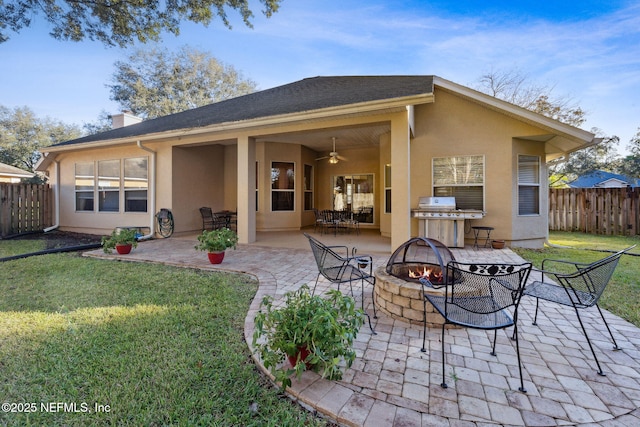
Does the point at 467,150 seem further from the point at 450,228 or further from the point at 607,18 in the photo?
the point at 607,18

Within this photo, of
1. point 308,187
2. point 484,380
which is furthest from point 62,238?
point 484,380

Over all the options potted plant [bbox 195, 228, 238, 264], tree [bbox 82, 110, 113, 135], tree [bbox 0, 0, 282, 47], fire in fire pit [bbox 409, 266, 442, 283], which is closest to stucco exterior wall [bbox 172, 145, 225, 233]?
tree [bbox 0, 0, 282, 47]

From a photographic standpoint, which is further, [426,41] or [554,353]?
[426,41]

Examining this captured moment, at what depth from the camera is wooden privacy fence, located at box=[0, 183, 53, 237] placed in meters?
9.15

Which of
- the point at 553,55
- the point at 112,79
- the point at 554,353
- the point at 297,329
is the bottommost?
the point at 554,353

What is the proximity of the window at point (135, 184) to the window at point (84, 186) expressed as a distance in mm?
1712

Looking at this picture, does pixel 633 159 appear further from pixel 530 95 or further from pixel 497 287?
pixel 497 287

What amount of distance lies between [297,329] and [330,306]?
11.4 inches

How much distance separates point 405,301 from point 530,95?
59.1 ft

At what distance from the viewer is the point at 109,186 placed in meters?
9.74

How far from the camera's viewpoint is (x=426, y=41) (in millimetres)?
10086

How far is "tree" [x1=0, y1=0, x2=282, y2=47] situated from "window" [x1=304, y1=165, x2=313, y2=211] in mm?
5240

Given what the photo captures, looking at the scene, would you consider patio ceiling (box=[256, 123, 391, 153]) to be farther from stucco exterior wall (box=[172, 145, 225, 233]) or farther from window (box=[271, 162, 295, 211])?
stucco exterior wall (box=[172, 145, 225, 233])

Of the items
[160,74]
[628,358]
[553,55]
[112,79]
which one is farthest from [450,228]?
[112,79]
